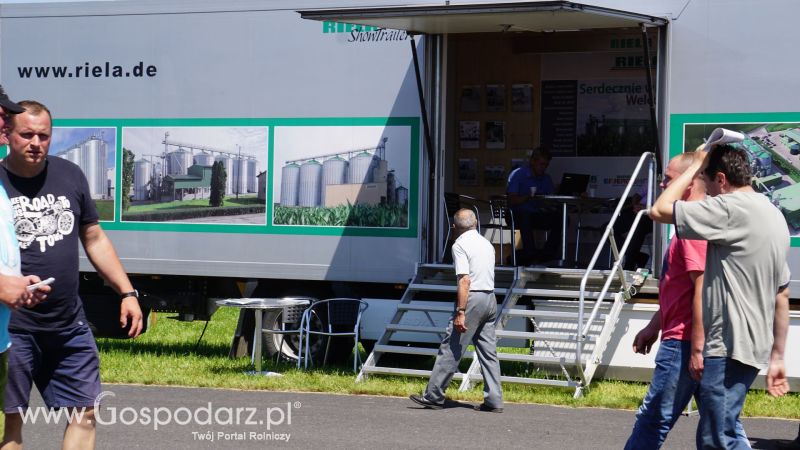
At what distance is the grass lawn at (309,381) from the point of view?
9875 millimetres

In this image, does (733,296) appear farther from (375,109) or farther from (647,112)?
(647,112)

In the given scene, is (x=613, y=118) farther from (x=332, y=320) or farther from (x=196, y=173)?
(x=196, y=173)

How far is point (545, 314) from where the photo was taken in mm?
10453

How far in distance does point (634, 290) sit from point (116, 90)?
5740mm

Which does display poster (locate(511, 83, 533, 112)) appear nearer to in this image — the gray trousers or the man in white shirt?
the man in white shirt

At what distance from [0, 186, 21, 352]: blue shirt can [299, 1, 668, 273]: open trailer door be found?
6094mm

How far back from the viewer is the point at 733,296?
16.5 feet

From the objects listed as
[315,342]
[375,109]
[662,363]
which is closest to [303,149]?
[375,109]

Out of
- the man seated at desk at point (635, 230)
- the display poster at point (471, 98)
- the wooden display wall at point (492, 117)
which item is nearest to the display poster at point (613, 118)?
the wooden display wall at point (492, 117)

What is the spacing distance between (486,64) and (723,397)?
8.98 metres

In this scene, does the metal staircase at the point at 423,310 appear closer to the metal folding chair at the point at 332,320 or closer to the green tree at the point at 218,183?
the metal folding chair at the point at 332,320

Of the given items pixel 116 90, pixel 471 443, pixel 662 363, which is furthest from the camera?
pixel 116 90

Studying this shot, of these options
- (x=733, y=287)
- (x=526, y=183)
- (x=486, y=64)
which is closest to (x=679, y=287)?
(x=733, y=287)

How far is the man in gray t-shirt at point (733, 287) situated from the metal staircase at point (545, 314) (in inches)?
191
